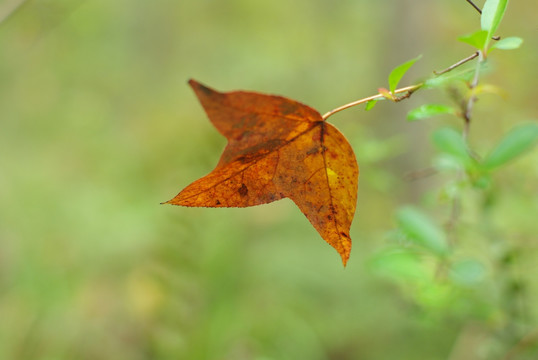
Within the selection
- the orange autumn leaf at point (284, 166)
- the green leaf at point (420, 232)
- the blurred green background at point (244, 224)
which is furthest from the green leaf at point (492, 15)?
the green leaf at point (420, 232)

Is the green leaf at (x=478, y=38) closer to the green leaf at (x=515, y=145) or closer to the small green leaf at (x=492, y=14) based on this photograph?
the small green leaf at (x=492, y=14)

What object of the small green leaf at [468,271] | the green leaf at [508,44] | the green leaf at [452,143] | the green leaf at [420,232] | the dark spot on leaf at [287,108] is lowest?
the dark spot on leaf at [287,108]

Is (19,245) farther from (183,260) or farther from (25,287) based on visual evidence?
(183,260)

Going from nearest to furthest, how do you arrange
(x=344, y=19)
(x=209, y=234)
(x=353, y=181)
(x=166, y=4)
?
(x=353, y=181) < (x=209, y=234) < (x=344, y=19) < (x=166, y=4)

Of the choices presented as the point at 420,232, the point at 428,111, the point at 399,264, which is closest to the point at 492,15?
the point at 428,111

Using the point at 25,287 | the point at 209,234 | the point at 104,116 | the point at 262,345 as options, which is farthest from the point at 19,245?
the point at 104,116
